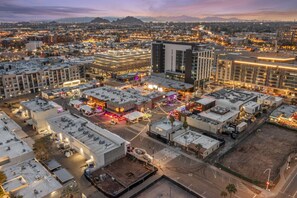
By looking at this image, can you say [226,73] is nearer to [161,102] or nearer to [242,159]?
[161,102]

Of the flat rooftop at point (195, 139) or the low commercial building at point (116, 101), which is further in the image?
the low commercial building at point (116, 101)

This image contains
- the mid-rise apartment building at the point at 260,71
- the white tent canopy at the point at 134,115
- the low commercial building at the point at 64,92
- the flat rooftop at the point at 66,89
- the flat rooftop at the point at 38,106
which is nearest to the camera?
the flat rooftop at the point at 38,106

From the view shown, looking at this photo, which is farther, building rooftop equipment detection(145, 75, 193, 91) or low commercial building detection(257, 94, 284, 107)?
building rooftop equipment detection(145, 75, 193, 91)

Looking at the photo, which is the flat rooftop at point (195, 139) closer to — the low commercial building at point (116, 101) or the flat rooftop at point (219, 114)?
the flat rooftop at point (219, 114)

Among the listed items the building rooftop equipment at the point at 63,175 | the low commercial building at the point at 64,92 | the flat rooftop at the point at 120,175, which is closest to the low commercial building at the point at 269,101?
the flat rooftop at the point at 120,175

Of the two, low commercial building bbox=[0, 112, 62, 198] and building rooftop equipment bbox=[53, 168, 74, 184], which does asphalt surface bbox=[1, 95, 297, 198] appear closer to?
building rooftop equipment bbox=[53, 168, 74, 184]

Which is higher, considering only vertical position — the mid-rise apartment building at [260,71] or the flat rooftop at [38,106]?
the mid-rise apartment building at [260,71]

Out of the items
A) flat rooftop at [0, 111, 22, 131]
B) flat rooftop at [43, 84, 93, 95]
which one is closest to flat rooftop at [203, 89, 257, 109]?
flat rooftop at [43, 84, 93, 95]
